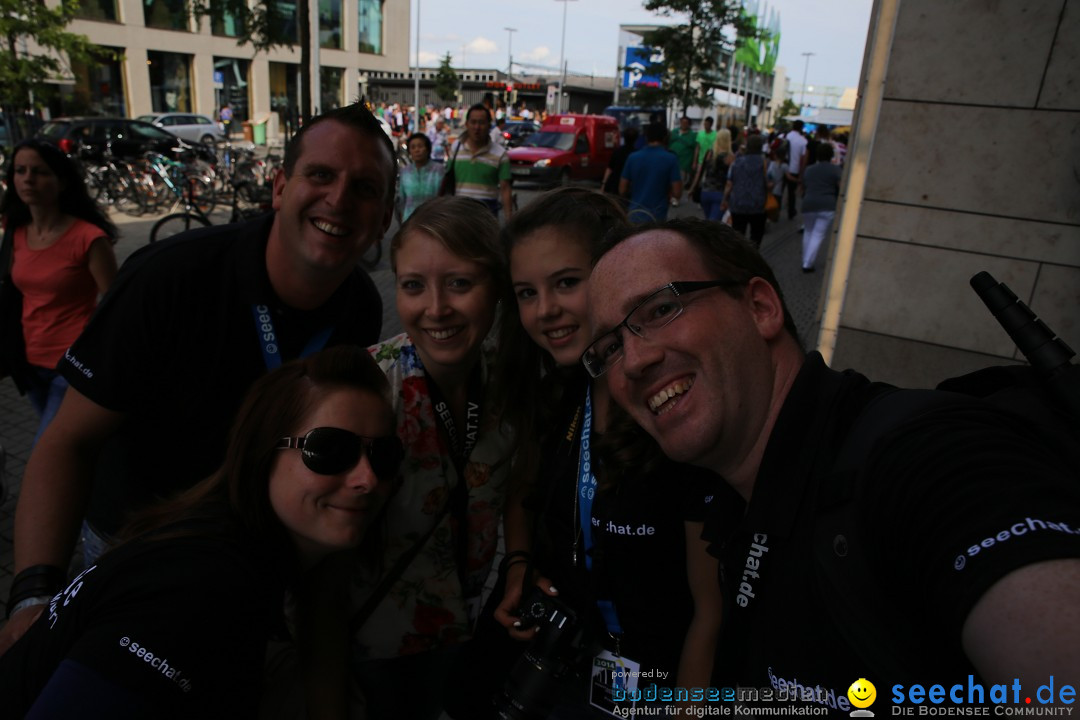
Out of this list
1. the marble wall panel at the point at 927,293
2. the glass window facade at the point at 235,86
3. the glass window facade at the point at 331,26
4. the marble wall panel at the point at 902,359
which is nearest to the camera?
the marble wall panel at the point at 927,293

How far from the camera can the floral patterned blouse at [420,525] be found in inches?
73.6

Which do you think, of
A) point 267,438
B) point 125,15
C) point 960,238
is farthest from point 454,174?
point 125,15

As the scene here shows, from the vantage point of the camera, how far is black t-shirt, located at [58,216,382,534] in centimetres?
188

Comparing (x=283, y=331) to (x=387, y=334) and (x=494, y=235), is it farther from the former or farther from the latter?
(x=387, y=334)

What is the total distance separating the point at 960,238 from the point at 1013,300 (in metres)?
3.51

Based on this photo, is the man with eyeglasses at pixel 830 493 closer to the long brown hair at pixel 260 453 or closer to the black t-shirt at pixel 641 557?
the black t-shirt at pixel 641 557

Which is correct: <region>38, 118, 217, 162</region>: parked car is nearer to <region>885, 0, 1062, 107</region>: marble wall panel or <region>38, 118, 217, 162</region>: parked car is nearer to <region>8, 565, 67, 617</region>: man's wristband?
<region>885, 0, 1062, 107</region>: marble wall panel

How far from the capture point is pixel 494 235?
84.2 inches

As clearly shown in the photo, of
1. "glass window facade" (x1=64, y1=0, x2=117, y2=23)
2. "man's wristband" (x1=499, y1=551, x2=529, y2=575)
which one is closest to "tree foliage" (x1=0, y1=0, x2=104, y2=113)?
"man's wristband" (x1=499, y1=551, x2=529, y2=575)

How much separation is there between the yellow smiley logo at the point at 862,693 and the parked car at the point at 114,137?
20.5 m

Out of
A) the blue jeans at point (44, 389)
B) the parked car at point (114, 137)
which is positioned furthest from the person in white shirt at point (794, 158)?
the blue jeans at point (44, 389)

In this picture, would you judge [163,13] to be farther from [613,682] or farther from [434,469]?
[613,682]

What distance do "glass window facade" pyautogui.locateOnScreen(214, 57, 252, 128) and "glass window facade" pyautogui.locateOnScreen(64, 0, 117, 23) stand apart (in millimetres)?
5068

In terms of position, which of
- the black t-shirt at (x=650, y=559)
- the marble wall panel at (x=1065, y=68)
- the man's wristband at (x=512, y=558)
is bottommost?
the man's wristband at (x=512, y=558)
